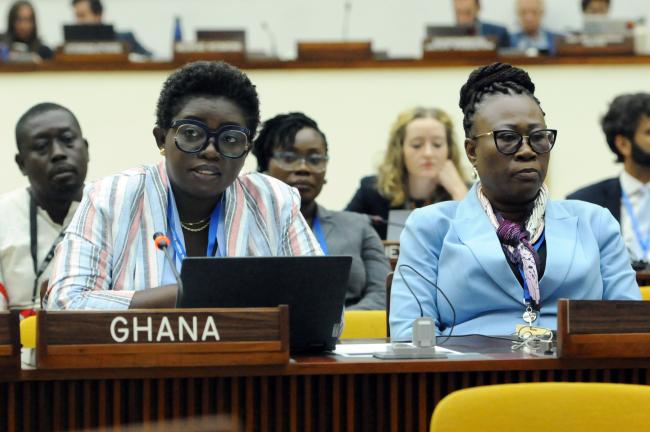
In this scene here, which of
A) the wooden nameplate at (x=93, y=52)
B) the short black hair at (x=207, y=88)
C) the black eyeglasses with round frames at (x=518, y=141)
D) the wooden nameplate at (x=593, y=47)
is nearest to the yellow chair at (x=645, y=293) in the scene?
the black eyeglasses with round frames at (x=518, y=141)

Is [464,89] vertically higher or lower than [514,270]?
higher

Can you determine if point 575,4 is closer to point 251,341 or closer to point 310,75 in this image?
point 310,75

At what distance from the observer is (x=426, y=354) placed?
88.0 inches

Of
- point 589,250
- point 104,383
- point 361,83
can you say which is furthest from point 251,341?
point 361,83

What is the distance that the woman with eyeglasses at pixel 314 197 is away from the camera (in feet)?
14.3

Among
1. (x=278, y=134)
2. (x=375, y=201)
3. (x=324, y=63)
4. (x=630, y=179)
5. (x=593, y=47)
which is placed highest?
(x=593, y=47)

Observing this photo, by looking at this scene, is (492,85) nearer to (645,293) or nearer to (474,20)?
(645,293)

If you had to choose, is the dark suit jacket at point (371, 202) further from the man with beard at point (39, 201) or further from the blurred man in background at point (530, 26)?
the blurred man in background at point (530, 26)

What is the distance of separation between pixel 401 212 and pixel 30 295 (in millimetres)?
1621

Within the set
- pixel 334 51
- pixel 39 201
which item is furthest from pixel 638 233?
pixel 334 51

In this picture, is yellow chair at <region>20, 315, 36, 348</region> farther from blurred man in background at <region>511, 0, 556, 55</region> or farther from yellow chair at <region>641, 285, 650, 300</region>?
blurred man in background at <region>511, 0, 556, 55</region>

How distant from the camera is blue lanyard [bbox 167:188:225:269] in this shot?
2.83 meters

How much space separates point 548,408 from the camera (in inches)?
73.5

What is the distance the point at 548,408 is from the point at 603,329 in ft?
1.34
